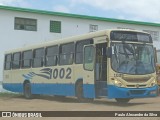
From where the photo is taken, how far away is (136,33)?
19.2 m

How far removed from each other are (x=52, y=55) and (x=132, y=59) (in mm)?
5700

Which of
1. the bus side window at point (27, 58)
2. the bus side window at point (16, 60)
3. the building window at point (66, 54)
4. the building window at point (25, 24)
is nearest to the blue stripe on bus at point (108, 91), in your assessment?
the building window at point (66, 54)

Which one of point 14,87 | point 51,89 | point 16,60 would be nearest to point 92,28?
point 16,60

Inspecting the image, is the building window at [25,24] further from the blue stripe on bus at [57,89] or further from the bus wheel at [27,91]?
the bus wheel at [27,91]

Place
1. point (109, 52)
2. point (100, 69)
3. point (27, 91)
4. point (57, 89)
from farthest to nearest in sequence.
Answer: point (27, 91) → point (57, 89) → point (100, 69) → point (109, 52)

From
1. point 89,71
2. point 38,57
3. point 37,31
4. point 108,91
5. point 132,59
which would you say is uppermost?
point 37,31

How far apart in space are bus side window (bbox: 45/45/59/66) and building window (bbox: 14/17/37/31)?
441 inches

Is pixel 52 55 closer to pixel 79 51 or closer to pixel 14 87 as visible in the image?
pixel 79 51

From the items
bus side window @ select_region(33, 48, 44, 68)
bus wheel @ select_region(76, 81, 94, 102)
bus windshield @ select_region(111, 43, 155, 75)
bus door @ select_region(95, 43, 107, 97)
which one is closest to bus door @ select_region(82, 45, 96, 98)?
bus door @ select_region(95, 43, 107, 97)

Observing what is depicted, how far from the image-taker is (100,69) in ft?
62.7

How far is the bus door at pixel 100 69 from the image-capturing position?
18.9 meters

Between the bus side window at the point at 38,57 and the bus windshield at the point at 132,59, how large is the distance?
6.71 m

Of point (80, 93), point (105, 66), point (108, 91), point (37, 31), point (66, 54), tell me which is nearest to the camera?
point (108, 91)

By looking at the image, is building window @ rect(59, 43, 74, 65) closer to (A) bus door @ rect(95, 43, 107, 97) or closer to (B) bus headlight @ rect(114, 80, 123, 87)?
→ (A) bus door @ rect(95, 43, 107, 97)
